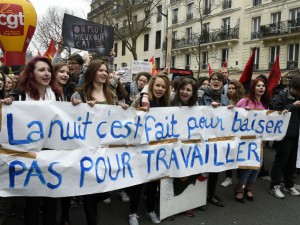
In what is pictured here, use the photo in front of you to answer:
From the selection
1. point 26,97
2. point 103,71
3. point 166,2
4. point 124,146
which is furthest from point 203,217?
point 166,2

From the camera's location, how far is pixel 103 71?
3.39m

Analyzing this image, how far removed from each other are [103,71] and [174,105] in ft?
3.26

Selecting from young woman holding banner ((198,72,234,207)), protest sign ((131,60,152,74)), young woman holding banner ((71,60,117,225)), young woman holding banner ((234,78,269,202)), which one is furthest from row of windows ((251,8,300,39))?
young woman holding banner ((71,60,117,225))

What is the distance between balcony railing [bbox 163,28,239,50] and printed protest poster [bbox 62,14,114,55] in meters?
21.0

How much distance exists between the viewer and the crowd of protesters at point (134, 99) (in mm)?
3051

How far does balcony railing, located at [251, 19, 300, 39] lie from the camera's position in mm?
24564

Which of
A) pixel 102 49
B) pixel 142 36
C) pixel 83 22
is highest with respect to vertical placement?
pixel 142 36

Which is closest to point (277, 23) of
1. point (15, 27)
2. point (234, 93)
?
point (15, 27)

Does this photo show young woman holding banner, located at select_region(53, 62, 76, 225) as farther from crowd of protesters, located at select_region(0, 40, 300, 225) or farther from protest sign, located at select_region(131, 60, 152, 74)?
protest sign, located at select_region(131, 60, 152, 74)

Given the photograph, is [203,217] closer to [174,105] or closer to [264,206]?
[264,206]

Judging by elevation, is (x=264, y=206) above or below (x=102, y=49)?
below

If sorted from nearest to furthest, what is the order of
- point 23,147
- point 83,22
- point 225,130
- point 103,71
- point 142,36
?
point 23,147 < point 103,71 < point 225,130 < point 83,22 < point 142,36

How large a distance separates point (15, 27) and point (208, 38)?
80.9 feet

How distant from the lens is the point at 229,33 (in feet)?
96.9
